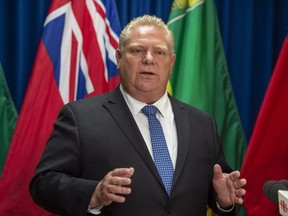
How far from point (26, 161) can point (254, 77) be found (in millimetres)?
1845

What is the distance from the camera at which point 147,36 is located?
82.9 inches

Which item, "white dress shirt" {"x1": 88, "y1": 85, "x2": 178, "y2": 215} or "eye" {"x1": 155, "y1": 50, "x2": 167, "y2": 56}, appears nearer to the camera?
"white dress shirt" {"x1": 88, "y1": 85, "x2": 178, "y2": 215}

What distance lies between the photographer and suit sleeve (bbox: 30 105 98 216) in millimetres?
1770

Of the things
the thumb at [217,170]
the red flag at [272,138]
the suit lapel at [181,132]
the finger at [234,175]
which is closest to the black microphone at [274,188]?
the finger at [234,175]

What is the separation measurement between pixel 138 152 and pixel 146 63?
0.42 metres

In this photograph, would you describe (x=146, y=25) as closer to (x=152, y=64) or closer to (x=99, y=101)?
(x=152, y=64)

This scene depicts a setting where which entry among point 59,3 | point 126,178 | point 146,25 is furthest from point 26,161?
point 126,178

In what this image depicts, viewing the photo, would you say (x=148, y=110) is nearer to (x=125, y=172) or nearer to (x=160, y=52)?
(x=160, y=52)

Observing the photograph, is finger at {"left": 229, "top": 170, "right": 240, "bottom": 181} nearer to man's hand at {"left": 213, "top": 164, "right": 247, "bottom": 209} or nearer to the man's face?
man's hand at {"left": 213, "top": 164, "right": 247, "bottom": 209}

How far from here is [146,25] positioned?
83.8 inches

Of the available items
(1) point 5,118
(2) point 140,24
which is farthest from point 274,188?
(1) point 5,118

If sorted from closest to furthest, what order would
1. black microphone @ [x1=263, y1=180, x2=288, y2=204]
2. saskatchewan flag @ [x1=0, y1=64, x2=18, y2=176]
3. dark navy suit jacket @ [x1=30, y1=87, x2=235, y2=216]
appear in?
black microphone @ [x1=263, y1=180, x2=288, y2=204], dark navy suit jacket @ [x1=30, y1=87, x2=235, y2=216], saskatchewan flag @ [x1=0, y1=64, x2=18, y2=176]

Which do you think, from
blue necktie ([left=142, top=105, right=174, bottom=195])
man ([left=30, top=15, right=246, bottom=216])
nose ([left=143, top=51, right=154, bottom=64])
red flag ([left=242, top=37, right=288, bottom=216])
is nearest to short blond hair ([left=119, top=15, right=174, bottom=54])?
man ([left=30, top=15, right=246, bottom=216])

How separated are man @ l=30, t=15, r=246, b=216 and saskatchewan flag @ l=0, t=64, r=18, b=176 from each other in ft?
3.39
